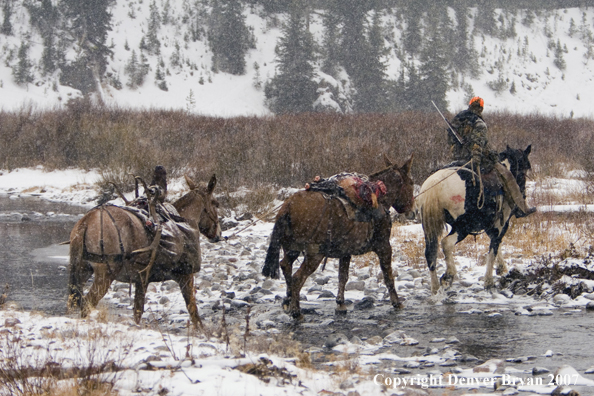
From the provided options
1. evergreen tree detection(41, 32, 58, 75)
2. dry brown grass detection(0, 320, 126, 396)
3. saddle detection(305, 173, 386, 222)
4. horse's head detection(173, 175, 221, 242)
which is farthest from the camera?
evergreen tree detection(41, 32, 58, 75)

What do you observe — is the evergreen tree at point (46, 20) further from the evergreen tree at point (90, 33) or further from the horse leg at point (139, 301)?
the horse leg at point (139, 301)

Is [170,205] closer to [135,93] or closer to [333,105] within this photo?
[333,105]

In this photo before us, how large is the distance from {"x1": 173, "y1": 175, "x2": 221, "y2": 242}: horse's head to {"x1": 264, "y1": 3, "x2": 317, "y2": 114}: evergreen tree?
129 feet

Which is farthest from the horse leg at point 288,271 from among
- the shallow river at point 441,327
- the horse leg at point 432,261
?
the horse leg at point 432,261

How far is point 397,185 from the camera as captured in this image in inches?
308

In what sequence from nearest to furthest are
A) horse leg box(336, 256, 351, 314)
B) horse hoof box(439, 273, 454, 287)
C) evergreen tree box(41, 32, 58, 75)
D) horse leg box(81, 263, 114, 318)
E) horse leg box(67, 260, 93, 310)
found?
1. horse leg box(67, 260, 93, 310)
2. horse leg box(81, 263, 114, 318)
3. horse leg box(336, 256, 351, 314)
4. horse hoof box(439, 273, 454, 287)
5. evergreen tree box(41, 32, 58, 75)

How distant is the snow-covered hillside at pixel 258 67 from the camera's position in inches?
1789

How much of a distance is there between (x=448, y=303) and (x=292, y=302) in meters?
2.28

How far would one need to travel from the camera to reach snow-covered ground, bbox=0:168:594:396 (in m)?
3.98

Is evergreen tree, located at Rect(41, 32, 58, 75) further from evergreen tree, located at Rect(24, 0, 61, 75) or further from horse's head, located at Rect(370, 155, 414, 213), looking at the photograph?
horse's head, located at Rect(370, 155, 414, 213)

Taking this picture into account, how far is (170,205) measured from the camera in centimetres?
636

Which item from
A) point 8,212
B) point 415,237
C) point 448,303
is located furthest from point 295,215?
point 8,212

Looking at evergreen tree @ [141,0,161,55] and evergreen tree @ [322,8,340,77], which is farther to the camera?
evergreen tree @ [322,8,340,77]

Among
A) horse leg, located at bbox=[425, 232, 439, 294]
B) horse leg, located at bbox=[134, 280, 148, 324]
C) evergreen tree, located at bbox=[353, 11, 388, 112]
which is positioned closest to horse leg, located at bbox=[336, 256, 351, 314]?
horse leg, located at bbox=[425, 232, 439, 294]
